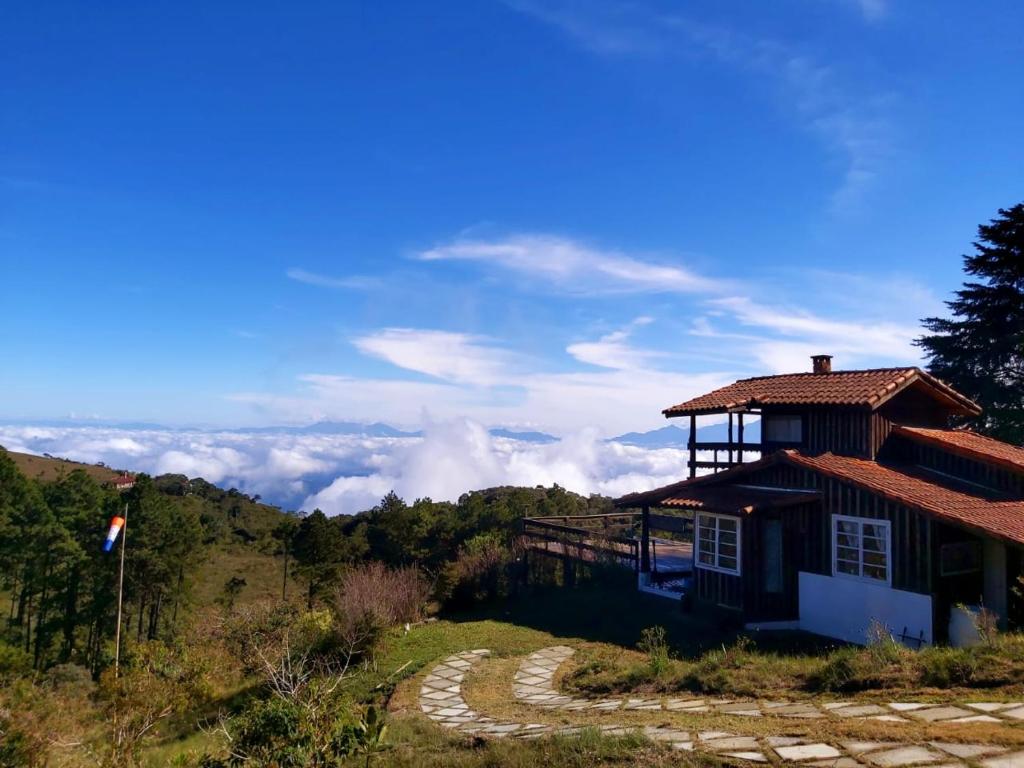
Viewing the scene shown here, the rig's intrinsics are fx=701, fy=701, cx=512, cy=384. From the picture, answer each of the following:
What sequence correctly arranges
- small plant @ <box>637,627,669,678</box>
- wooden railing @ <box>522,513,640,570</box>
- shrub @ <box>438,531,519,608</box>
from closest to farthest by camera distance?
small plant @ <box>637,627,669,678</box>, wooden railing @ <box>522,513,640,570</box>, shrub @ <box>438,531,519,608</box>

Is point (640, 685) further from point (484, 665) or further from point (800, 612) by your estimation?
point (800, 612)

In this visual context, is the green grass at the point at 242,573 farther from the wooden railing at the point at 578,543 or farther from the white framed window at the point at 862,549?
the white framed window at the point at 862,549

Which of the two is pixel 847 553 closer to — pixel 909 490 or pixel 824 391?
pixel 909 490

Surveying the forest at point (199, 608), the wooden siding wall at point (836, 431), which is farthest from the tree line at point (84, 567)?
the wooden siding wall at point (836, 431)

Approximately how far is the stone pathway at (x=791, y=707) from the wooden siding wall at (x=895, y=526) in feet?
19.0

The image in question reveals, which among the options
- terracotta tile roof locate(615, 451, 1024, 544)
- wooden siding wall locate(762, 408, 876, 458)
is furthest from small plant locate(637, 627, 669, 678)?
wooden siding wall locate(762, 408, 876, 458)

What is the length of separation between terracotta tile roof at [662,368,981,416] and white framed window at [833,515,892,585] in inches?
135

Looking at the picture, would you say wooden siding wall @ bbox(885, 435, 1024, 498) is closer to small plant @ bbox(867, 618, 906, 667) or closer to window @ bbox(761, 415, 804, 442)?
window @ bbox(761, 415, 804, 442)

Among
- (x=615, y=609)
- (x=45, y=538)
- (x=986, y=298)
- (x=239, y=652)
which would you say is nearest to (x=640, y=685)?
(x=615, y=609)

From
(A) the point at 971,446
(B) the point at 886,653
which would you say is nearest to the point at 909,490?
(A) the point at 971,446

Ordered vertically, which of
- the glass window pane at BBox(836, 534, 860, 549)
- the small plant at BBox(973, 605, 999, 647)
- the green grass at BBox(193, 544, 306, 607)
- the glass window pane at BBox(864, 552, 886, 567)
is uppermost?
the glass window pane at BBox(836, 534, 860, 549)

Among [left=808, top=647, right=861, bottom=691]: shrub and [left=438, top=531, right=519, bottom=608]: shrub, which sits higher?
[left=808, top=647, right=861, bottom=691]: shrub

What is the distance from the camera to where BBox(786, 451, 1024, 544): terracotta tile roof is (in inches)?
481

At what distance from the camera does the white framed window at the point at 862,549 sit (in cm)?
1350
